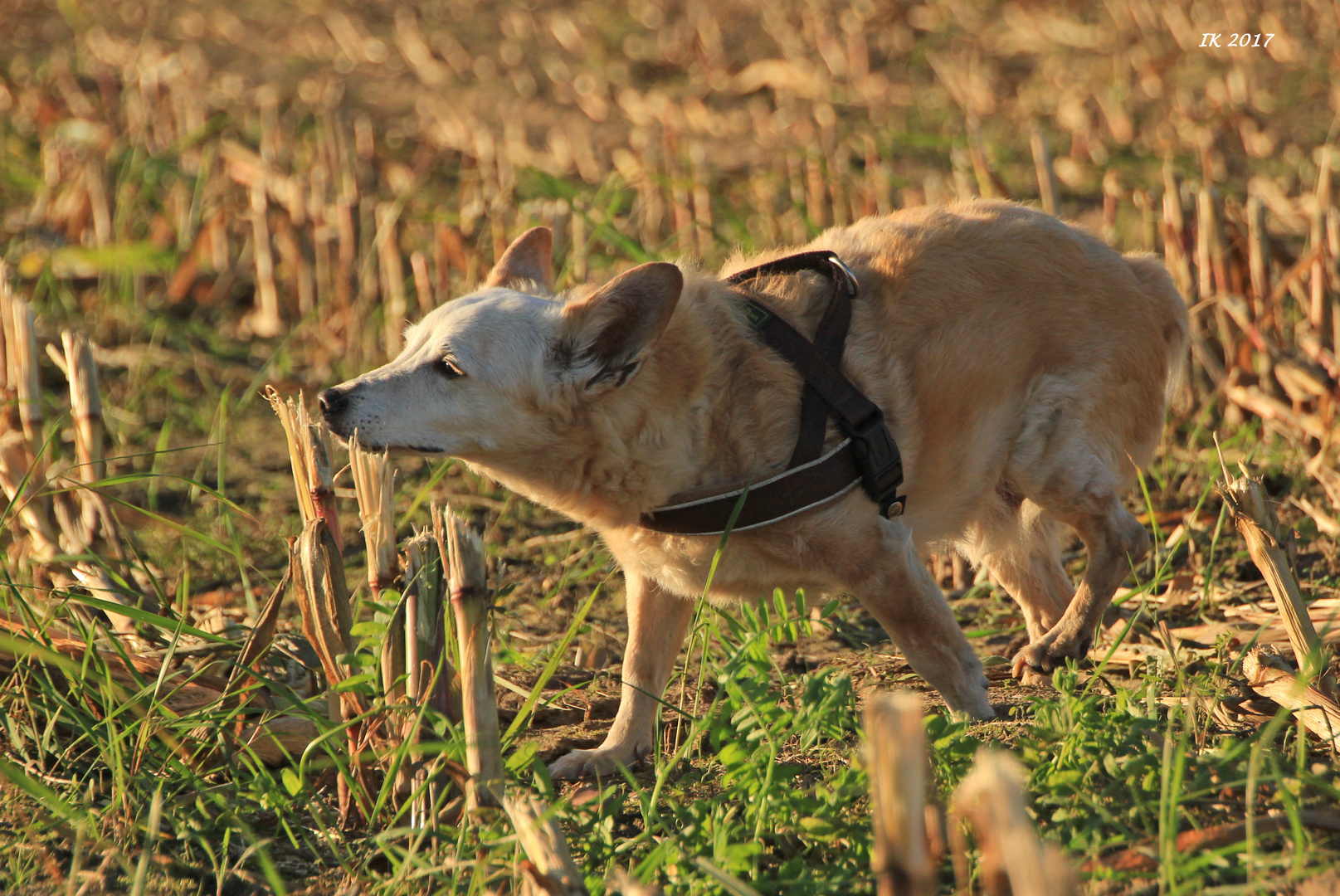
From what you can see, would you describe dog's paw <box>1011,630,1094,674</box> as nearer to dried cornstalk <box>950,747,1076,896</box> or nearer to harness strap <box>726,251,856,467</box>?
harness strap <box>726,251,856,467</box>

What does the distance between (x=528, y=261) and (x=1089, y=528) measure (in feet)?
6.33

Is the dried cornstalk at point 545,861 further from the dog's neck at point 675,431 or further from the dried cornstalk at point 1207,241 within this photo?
the dried cornstalk at point 1207,241

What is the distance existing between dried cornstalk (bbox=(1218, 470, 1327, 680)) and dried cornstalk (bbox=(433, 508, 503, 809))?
5.64ft

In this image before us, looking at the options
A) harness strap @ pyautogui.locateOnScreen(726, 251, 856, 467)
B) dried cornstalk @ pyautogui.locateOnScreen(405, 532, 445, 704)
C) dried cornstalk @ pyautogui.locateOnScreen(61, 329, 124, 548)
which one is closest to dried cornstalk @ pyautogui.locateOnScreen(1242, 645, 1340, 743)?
harness strap @ pyautogui.locateOnScreen(726, 251, 856, 467)

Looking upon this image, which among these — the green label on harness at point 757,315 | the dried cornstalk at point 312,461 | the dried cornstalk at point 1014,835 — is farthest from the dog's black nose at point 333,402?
the dried cornstalk at point 1014,835

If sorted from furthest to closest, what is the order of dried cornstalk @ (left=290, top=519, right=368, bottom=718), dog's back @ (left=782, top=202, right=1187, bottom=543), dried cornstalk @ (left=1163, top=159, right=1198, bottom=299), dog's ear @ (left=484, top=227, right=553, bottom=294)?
dried cornstalk @ (left=1163, top=159, right=1198, bottom=299), dog's ear @ (left=484, top=227, right=553, bottom=294), dog's back @ (left=782, top=202, right=1187, bottom=543), dried cornstalk @ (left=290, top=519, right=368, bottom=718)

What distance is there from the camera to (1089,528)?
11.3ft

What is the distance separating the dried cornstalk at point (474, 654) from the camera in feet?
7.14

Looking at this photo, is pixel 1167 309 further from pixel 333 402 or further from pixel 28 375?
pixel 28 375

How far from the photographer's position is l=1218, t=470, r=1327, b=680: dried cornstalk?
8.58ft

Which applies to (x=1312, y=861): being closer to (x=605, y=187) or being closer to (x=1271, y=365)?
(x=1271, y=365)

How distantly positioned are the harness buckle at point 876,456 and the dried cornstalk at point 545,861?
1.43 meters

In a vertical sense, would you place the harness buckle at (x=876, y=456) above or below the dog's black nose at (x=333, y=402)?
below

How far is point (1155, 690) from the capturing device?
2.89 meters
